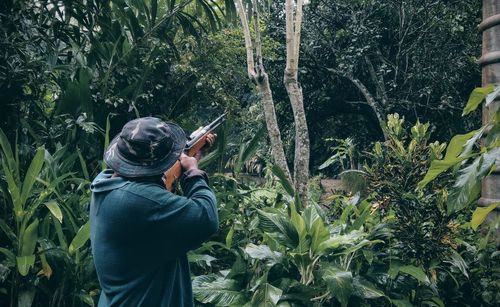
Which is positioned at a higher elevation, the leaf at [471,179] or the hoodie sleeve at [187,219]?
the hoodie sleeve at [187,219]

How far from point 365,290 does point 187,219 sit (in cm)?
188

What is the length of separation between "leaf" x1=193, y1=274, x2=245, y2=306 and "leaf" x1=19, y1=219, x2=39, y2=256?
95 cm

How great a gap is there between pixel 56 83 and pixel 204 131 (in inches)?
105

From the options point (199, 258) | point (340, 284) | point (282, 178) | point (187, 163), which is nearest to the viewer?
point (187, 163)

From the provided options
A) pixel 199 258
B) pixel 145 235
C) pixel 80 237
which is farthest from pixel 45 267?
pixel 145 235

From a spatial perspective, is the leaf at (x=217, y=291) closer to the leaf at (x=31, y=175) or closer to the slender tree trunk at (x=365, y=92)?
the leaf at (x=31, y=175)

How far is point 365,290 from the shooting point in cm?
346

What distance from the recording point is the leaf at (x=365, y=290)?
11.2ft

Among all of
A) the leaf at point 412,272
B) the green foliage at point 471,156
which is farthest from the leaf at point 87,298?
the green foliage at point 471,156

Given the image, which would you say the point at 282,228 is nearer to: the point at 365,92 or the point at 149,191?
the point at 149,191

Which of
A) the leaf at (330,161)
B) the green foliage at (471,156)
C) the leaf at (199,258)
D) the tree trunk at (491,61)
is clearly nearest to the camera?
the green foliage at (471,156)

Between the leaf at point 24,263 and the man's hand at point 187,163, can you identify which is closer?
the man's hand at point 187,163

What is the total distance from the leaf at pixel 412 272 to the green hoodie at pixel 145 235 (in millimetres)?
1888

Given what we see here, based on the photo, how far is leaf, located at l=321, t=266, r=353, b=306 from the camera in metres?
3.23
